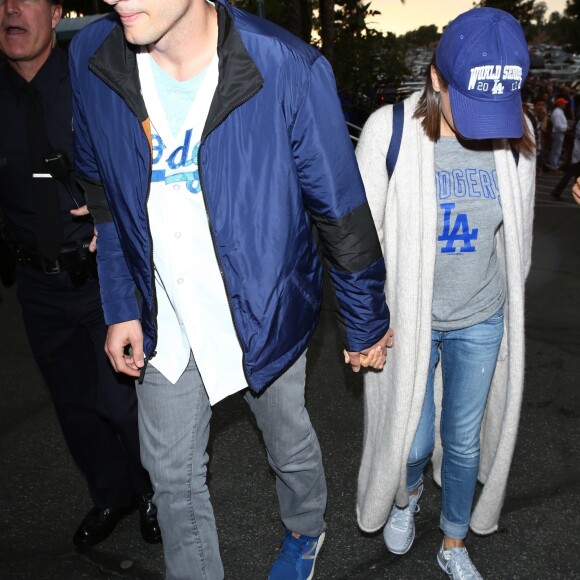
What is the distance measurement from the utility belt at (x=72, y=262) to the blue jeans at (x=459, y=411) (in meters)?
1.36

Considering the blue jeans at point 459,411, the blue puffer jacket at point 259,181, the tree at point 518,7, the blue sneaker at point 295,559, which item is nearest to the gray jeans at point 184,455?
the blue puffer jacket at point 259,181

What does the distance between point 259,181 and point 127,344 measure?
79 cm

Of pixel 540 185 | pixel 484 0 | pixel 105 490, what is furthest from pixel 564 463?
pixel 484 0

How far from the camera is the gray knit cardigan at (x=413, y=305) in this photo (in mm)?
2650

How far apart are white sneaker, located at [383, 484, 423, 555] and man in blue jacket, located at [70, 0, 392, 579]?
2.74 feet

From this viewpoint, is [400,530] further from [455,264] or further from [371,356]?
[455,264]

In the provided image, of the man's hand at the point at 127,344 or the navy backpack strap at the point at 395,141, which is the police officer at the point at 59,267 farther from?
the navy backpack strap at the point at 395,141

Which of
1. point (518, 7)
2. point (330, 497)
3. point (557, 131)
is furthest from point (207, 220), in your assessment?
point (518, 7)

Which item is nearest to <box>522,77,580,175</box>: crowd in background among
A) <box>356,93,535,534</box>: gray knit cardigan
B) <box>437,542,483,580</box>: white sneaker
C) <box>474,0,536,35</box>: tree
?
<box>356,93,535,534</box>: gray knit cardigan

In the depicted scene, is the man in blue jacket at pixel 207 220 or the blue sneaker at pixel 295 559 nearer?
the man in blue jacket at pixel 207 220

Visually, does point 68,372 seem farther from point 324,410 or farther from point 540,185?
point 540,185

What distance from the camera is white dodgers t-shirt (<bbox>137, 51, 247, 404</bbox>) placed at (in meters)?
Answer: 2.25

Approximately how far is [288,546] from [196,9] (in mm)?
1985

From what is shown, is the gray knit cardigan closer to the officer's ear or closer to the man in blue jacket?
the man in blue jacket
